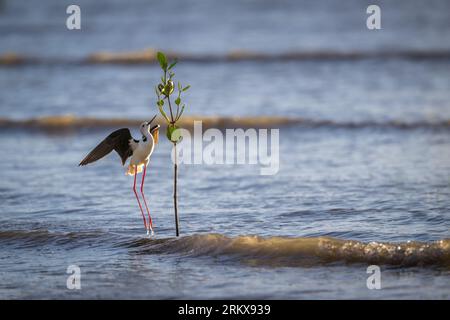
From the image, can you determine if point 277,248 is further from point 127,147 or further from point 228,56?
point 228,56

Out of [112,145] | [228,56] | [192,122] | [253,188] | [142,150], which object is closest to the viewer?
[142,150]

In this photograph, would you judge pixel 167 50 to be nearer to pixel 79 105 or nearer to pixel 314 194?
pixel 79 105

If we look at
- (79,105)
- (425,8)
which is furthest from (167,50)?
(425,8)

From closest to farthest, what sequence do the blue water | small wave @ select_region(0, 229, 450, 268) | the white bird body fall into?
the blue water < small wave @ select_region(0, 229, 450, 268) < the white bird body

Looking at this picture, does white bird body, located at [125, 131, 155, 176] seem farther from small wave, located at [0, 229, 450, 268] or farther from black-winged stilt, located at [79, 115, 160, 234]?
small wave, located at [0, 229, 450, 268]

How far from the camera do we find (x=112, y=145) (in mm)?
7867

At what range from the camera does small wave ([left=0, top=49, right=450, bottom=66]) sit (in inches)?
715

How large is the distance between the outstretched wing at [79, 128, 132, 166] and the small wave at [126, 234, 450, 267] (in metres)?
Result: 0.90

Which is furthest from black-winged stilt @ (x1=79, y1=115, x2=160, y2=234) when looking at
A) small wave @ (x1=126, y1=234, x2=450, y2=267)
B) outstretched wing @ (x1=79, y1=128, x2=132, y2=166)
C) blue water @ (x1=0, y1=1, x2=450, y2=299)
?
blue water @ (x1=0, y1=1, x2=450, y2=299)

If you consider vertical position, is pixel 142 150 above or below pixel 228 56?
below

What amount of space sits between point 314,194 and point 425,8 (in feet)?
51.2

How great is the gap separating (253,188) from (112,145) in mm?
2301

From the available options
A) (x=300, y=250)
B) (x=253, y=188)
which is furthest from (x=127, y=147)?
(x=253, y=188)

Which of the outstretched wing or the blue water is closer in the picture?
the blue water
